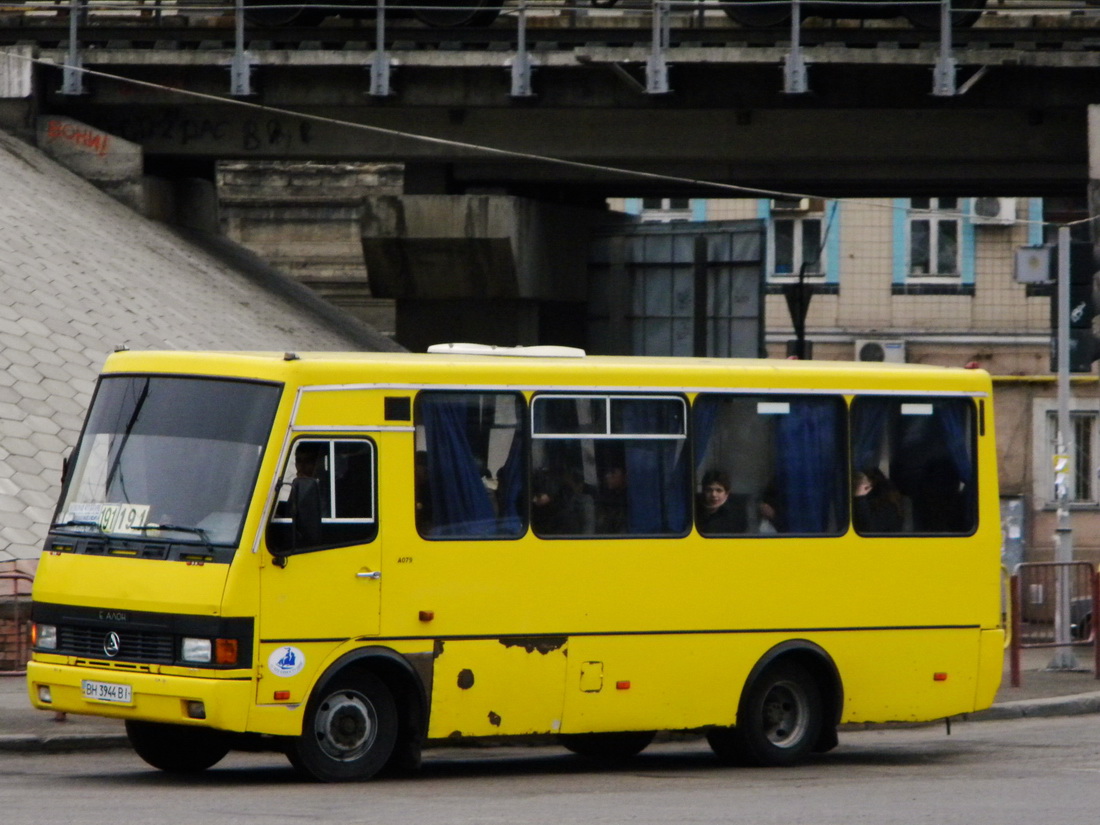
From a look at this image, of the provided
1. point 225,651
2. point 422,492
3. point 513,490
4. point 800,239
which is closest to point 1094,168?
point 513,490

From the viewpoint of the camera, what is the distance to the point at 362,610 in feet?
38.2

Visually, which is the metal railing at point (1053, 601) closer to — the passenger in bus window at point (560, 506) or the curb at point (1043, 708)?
the curb at point (1043, 708)

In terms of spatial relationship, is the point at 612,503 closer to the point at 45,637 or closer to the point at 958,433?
the point at 958,433

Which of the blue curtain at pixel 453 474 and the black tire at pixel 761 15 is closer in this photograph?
the blue curtain at pixel 453 474

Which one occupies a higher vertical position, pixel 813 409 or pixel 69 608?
pixel 813 409

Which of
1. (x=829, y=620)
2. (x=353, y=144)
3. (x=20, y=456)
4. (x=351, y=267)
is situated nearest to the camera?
(x=829, y=620)

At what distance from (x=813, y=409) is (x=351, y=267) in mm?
29856

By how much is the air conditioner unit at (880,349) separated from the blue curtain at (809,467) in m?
37.2

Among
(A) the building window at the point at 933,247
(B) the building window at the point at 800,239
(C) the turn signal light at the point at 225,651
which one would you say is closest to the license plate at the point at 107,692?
(C) the turn signal light at the point at 225,651

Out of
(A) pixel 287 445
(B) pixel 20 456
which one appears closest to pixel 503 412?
(A) pixel 287 445

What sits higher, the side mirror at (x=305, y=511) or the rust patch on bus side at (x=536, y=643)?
the side mirror at (x=305, y=511)

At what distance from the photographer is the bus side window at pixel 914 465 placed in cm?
1366

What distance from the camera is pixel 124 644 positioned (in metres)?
11.4

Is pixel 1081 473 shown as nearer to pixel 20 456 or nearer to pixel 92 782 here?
pixel 20 456
